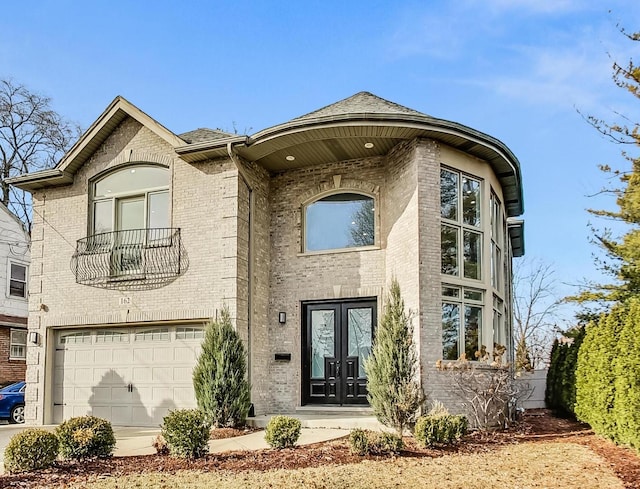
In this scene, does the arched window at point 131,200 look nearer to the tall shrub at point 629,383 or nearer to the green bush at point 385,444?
the green bush at point 385,444

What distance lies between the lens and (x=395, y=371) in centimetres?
1023

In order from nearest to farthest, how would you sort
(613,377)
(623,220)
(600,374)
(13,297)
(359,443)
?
(359,443) < (613,377) < (600,374) < (623,220) < (13,297)

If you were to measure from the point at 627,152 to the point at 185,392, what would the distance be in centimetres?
1192

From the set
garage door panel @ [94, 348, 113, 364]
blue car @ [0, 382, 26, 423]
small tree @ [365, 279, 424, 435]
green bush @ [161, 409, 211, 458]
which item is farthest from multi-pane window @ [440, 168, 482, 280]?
blue car @ [0, 382, 26, 423]

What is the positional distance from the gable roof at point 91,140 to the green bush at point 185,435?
20.8 feet

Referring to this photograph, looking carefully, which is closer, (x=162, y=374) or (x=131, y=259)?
(x=162, y=374)

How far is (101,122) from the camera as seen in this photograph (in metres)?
13.5

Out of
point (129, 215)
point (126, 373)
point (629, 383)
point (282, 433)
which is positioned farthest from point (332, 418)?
point (129, 215)

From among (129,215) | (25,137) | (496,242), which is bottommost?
(496,242)

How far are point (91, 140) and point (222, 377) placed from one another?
6237mm

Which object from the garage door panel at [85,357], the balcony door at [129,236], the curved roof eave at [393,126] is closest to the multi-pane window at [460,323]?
the curved roof eave at [393,126]

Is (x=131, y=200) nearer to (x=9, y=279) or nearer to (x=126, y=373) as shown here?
(x=126, y=373)

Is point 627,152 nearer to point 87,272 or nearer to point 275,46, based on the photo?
point 275,46

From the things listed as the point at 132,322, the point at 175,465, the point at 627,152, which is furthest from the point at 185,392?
the point at 627,152
